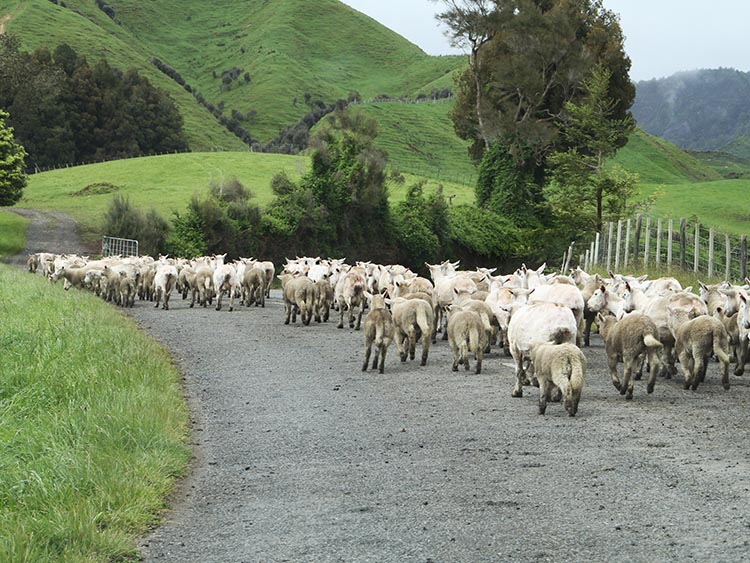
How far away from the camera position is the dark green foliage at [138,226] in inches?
2390

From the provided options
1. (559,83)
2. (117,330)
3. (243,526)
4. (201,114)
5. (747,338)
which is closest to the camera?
(243,526)

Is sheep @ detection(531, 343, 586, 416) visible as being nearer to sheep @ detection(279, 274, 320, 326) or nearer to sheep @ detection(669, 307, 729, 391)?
sheep @ detection(669, 307, 729, 391)

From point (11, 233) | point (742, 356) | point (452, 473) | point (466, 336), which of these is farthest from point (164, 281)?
point (11, 233)

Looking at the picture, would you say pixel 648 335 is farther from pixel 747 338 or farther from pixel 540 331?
pixel 747 338

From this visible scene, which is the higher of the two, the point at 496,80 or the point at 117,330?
the point at 496,80

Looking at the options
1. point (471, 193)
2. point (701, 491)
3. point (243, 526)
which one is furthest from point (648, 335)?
point (471, 193)

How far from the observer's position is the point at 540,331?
1432 cm

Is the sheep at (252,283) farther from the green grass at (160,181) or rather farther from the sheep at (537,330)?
the green grass at (160,181)

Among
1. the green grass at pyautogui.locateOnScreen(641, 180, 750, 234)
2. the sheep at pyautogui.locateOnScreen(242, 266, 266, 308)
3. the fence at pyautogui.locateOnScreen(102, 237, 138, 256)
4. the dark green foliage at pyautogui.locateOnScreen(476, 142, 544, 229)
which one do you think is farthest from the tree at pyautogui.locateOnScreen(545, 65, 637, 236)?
the fence at pyautogui.locateOnScreen(102, 237, 138, 256)

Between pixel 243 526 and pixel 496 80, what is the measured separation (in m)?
59.6

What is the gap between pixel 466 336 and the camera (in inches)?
675

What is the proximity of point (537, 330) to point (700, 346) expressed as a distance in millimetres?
2628

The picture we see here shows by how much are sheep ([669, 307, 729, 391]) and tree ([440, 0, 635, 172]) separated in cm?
4871

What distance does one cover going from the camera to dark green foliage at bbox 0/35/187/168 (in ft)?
327
